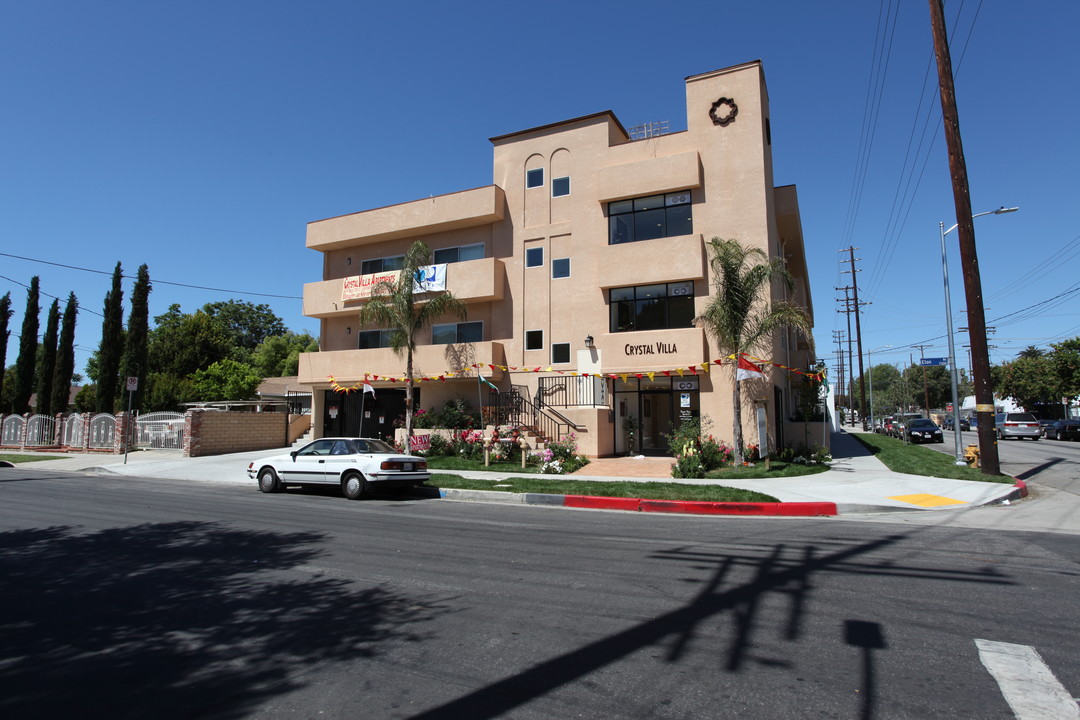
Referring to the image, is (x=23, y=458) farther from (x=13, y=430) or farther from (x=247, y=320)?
(x=247, y=320)

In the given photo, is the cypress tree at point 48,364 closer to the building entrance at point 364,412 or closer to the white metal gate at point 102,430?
the white metal gate at point 102,430

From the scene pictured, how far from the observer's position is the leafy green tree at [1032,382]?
155 ft

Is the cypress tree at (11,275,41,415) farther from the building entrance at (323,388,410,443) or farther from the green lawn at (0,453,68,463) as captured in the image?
the building entrance at (323,388,410,443)

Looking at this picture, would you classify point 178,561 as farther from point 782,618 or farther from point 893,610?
point 893,610

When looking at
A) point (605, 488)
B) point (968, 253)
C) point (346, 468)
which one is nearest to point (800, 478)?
point (605, 488)

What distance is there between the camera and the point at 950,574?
6.55 m

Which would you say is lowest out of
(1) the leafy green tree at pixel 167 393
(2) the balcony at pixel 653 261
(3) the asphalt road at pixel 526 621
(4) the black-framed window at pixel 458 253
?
(3) the asphalt road at pixel 526 621

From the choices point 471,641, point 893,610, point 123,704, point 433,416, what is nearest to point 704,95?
point 433,416

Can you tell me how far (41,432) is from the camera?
101 feet

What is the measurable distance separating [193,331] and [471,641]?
4923 centimetres

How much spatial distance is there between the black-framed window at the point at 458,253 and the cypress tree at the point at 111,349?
21.1 meters

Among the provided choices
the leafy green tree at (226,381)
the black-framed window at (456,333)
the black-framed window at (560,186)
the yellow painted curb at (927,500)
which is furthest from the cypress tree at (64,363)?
the yellow painted curb at (927,500)

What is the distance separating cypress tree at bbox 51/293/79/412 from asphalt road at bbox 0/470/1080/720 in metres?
34.3

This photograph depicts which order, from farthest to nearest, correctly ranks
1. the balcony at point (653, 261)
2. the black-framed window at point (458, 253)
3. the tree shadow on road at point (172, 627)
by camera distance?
the black-framed window at point (458, 253), the balcony at point (653, 261), the tree shadow on road at point (172, 627)
